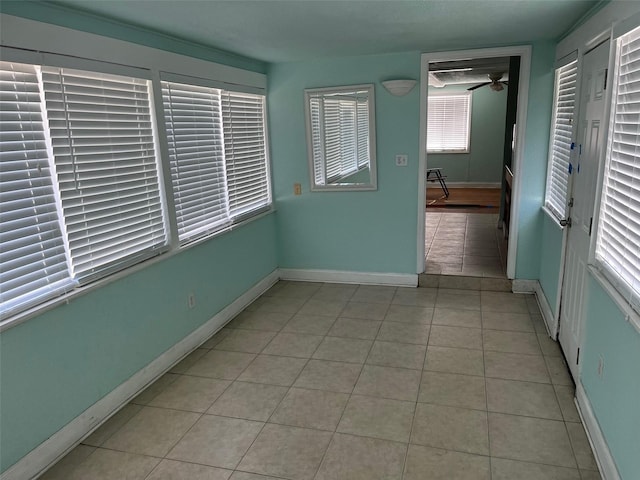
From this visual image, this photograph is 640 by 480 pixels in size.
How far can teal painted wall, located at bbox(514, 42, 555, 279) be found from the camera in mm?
3947

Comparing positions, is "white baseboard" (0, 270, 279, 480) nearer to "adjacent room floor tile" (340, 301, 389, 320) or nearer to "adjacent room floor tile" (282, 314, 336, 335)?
"adjacent room floor tile" (282, 314, 336, 335)

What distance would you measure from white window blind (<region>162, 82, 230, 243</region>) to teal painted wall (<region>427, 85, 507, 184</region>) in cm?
772

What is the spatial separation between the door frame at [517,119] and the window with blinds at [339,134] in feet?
1.75

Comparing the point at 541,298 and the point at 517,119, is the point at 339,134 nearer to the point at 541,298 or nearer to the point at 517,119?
the point at 517,119

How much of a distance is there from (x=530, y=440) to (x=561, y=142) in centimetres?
234

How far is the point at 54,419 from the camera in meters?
2.36

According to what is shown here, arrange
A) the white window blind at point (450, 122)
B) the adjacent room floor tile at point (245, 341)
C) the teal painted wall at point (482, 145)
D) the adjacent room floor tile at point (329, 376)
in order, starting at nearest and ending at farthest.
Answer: the adjacent room floor tile at point (329, 376), the adjacent room floor tile at point (245, 341), the teal painted wall at point (482, 145), the white window blind at point (450, 122)

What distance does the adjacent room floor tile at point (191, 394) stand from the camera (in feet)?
9.24

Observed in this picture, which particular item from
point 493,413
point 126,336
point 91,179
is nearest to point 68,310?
point 126,336

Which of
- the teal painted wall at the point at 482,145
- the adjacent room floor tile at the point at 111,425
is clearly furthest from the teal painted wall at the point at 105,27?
the teal painted wall at the point at 482,145

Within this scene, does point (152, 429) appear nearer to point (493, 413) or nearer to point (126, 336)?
point (126, 336)

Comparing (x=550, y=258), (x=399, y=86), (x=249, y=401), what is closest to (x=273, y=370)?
(x=249, y=401)

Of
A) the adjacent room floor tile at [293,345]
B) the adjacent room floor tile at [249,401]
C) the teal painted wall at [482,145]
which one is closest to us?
the adjacent room floor tile at [249,401]

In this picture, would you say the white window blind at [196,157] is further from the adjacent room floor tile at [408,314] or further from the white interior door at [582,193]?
the white interior door at [582,193]
